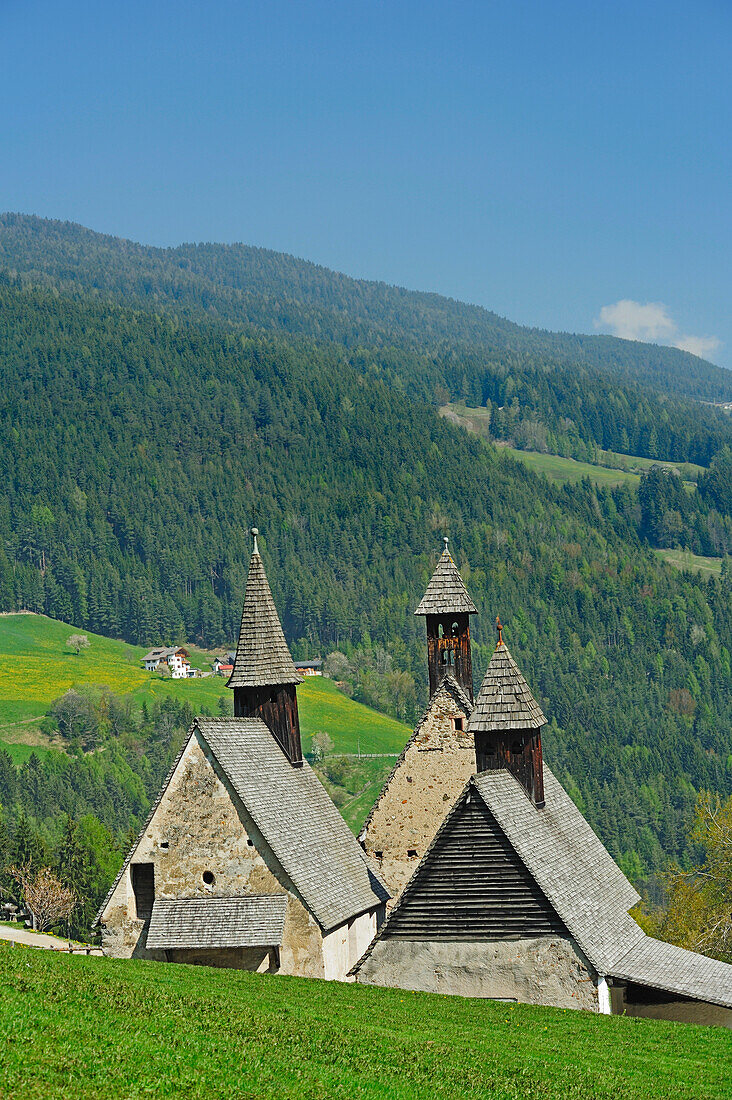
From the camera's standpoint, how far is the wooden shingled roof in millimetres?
35469

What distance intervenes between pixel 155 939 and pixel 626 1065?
12120 mm

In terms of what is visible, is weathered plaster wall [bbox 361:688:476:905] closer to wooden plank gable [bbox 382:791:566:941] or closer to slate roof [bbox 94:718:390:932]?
slate roof [bbox 94:718:390:932]

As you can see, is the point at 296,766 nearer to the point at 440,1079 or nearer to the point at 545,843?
the point at 545,843

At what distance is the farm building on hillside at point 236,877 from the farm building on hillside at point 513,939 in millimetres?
2328

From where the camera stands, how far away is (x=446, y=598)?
4175 centimetres

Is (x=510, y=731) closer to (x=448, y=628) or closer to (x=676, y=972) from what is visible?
(x=676, y=972)

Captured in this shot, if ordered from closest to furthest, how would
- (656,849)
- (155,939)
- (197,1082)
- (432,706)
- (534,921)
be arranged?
(197,1082), (534,921), (155,939), (432,706), (656,849)

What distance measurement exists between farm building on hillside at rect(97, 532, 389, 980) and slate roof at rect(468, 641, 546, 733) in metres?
4.91

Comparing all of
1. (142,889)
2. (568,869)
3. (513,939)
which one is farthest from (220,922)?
(568,869)

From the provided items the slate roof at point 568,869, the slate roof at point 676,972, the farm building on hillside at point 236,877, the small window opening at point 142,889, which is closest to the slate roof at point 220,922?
the farm building on hillside at point 236,877

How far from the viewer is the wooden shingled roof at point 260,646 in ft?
116

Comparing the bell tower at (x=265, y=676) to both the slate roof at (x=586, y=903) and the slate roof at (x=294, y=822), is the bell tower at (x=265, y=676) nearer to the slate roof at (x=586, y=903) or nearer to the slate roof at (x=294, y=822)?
the slate roof at (x=294, y=822)

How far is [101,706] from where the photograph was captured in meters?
196

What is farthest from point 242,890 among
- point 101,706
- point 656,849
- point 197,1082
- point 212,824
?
point 101,706
